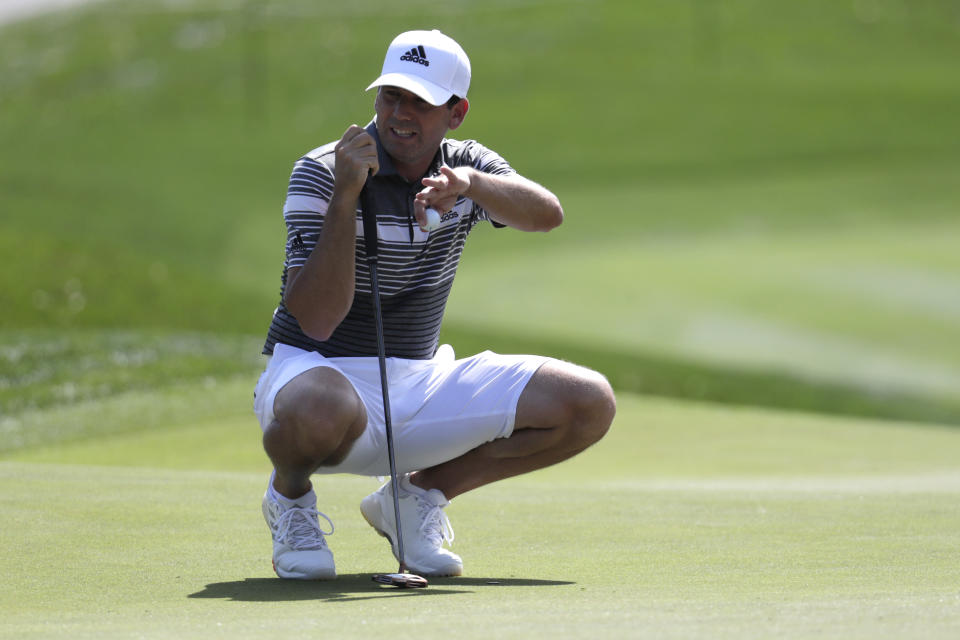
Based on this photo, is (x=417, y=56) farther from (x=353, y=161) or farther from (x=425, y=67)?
(x=353, y=161)

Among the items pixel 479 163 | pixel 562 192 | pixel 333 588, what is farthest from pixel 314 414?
pixel 562 192

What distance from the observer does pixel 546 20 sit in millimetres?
30266

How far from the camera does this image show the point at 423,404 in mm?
3984

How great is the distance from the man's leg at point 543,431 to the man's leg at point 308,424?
1.31 feet

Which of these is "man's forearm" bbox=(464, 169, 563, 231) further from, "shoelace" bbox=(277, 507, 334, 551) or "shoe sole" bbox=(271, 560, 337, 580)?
"shoe sole" bbox=(271, 560, 337, 580)

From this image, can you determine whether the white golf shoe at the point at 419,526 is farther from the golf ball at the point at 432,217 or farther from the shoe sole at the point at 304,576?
the golf ball at the point at 432,217

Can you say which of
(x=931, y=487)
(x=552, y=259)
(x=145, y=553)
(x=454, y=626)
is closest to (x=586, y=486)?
(x=931, y=487)

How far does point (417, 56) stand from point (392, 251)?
54cm

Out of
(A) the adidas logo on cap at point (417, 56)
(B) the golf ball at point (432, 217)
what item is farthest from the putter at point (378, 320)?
(A) the adidas logo on cap at point (417, 56)

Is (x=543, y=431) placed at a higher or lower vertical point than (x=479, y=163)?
lower

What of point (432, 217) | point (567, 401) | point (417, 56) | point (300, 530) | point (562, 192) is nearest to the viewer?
point (432, 217)

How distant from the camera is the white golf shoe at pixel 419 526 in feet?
12.3

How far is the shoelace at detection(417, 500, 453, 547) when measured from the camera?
153 inches

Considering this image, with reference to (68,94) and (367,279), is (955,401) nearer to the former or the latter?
(367,279)
